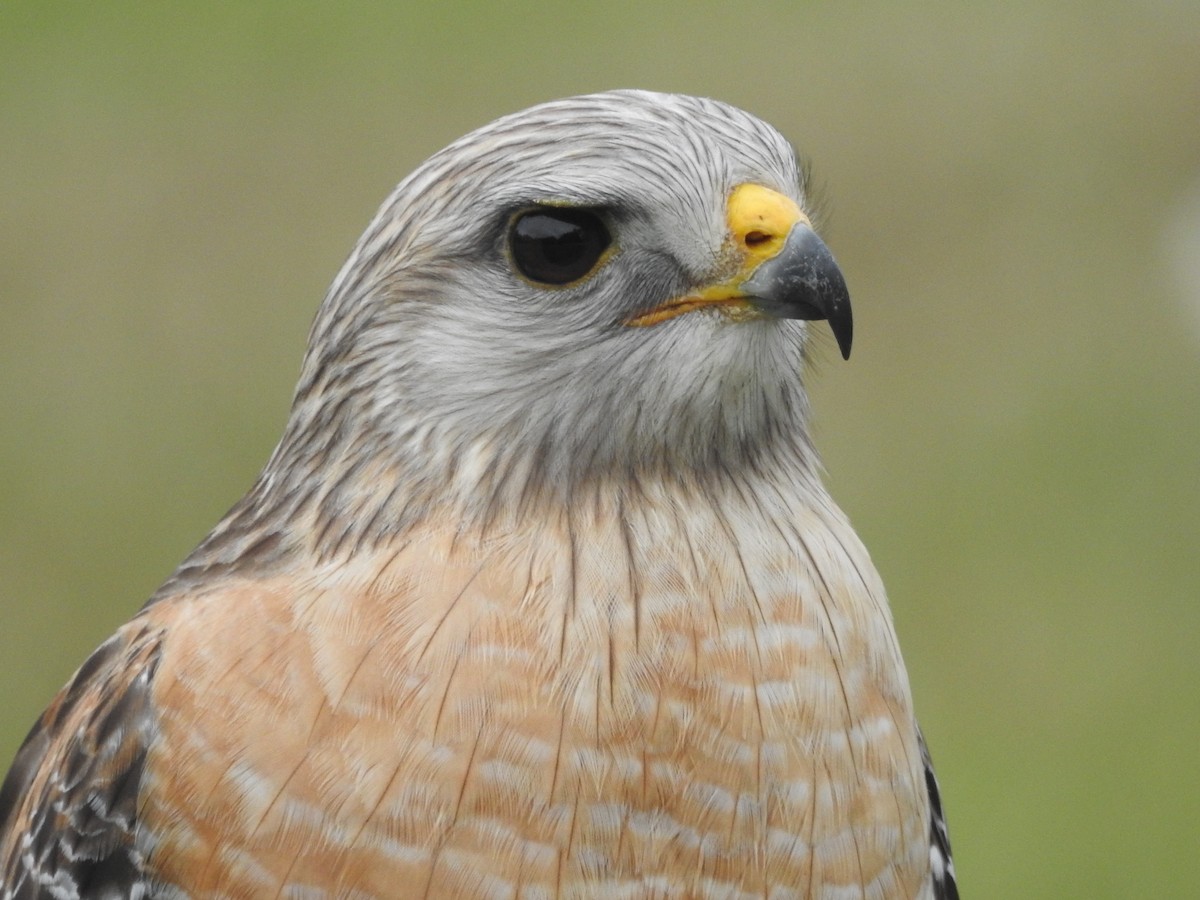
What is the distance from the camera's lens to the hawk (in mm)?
2301

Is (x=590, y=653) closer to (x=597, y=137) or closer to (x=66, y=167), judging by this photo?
(x=597, y=137)

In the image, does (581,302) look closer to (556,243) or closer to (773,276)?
(556,243)

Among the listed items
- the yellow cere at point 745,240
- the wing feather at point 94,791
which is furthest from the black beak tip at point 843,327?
the wing feather at point 94,791

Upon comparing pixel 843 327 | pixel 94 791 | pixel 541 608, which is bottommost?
pixel 94 791

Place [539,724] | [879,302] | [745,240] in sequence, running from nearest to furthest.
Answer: [539,724], [745,240], [879,302]

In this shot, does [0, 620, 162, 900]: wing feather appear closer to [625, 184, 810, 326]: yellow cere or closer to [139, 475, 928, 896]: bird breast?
[139, 475, 928, 896]: bird breast

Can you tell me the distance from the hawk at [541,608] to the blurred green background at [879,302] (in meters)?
3.63

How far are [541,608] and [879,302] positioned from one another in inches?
231

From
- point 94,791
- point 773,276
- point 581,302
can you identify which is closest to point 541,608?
point 581,302

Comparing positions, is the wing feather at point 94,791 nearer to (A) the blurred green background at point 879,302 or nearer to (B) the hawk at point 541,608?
(B) the hawk at point 541,608

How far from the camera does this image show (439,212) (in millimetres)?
2525

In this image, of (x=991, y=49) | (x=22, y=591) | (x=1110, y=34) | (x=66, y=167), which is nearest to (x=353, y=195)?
(x=66, y=167)

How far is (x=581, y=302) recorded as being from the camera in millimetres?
2480

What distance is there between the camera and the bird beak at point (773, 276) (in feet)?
7.84
